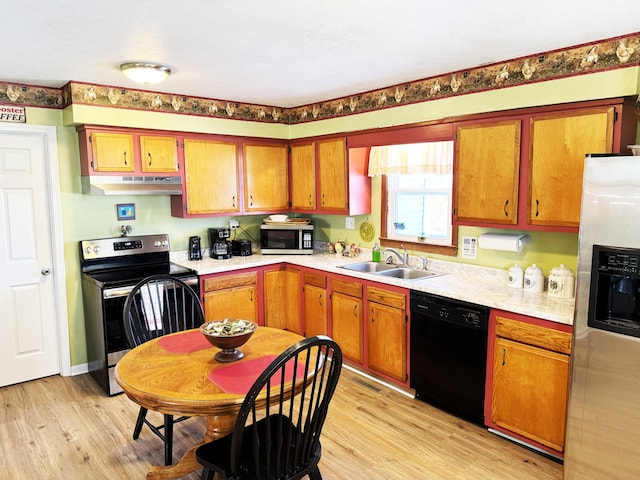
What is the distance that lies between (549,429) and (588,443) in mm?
340

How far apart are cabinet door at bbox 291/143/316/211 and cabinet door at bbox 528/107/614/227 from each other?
7.16ft

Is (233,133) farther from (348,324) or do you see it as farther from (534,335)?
(534,335)

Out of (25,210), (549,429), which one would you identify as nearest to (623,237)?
(549,429)

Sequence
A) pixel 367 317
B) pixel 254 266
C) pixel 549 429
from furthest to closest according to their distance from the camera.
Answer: pixel 254 266 < pixel 367 317 < pixel 549 429

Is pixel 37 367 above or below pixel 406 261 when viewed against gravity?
below

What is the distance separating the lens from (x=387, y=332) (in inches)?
138

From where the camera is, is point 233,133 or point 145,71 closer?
point 145,71

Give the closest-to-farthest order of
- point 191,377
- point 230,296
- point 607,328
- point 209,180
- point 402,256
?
1. point 191,377
2. point 607,328
3. point 402,256
4. point 230,296
5. point 209,180

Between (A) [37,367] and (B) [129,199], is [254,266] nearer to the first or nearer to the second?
(B) [129,199]

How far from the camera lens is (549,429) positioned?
2.59 meters

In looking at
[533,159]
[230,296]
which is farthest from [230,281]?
[533,159]

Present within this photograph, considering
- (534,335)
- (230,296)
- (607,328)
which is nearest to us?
(607,328)

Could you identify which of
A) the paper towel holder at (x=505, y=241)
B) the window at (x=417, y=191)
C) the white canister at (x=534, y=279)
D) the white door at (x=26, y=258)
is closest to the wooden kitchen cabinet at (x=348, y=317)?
the window at (x=417, y=191)

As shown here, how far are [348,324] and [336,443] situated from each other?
1.15 metres
